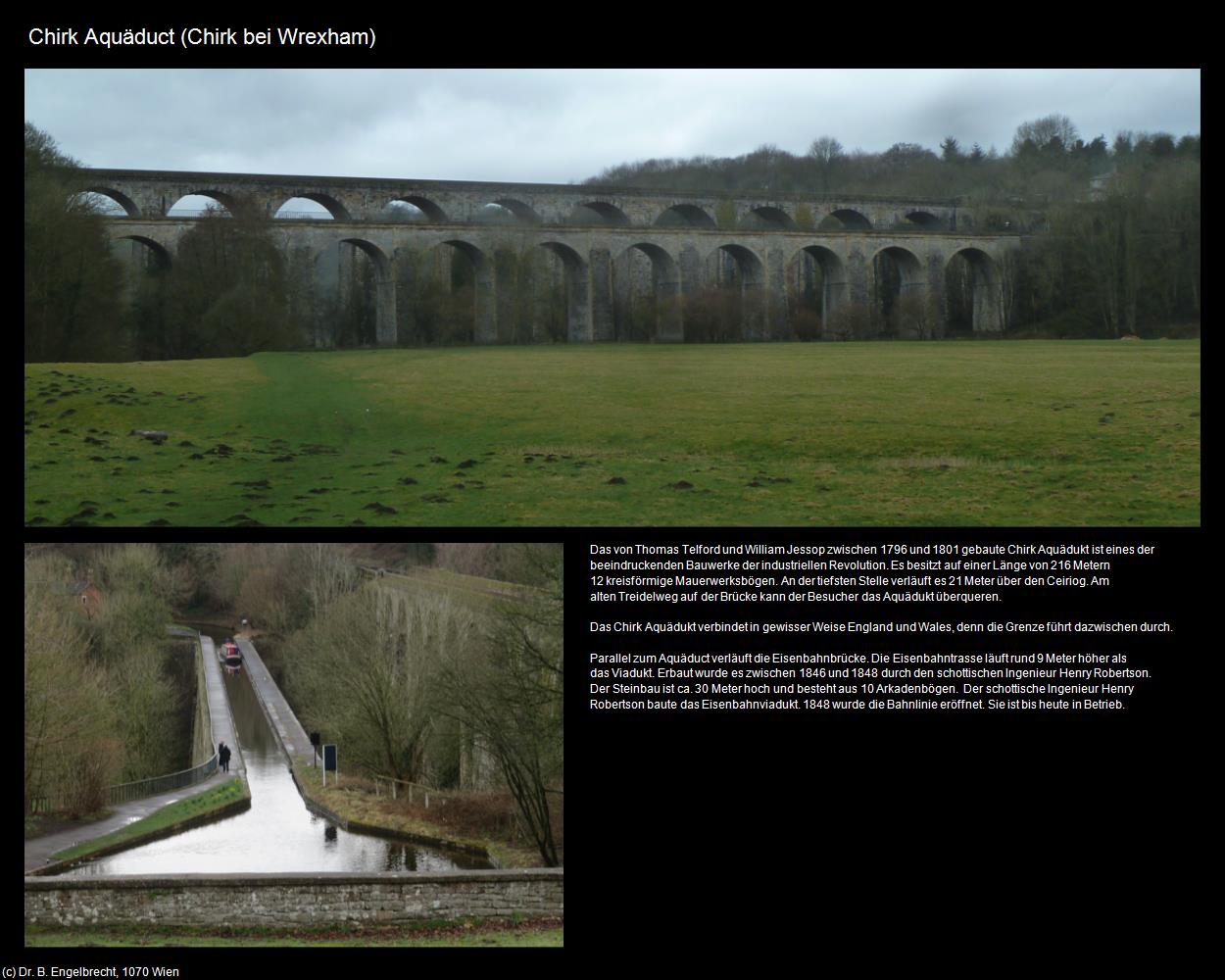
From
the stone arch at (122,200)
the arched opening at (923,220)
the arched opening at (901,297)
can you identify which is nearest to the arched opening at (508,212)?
the stone arch at (122,200)

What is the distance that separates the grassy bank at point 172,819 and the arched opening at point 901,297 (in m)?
34.2

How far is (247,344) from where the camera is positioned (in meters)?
29.0

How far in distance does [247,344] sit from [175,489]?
746 inches

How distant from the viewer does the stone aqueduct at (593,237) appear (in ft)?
133

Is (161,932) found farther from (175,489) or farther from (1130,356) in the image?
(1130,356)

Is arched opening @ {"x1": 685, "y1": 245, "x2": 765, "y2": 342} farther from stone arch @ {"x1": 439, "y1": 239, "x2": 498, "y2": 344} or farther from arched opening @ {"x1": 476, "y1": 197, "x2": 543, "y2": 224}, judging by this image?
arched opening @ {"x1": 476, "y1": 197, "x2": 543, "y2": 224}

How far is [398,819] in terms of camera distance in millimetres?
14305

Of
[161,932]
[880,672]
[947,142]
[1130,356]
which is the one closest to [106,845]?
[161,932]

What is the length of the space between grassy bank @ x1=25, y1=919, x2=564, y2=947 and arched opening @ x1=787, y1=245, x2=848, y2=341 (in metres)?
38.3

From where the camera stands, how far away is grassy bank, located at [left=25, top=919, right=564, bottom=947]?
8.62 m

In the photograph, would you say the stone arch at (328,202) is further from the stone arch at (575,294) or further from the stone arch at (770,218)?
the stone arch at (770,218)

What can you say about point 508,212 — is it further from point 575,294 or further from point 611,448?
point 611,448

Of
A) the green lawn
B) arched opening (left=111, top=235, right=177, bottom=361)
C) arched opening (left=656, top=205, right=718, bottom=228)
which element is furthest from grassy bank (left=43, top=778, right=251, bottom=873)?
arched opening (left=656, top=205, right=718, bottom=228)

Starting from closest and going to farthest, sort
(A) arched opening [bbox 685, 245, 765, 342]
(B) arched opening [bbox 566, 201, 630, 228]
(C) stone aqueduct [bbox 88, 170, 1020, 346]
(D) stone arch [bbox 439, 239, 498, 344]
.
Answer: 1. (D) stone arch [bbox 439, 239, 498, 344]
2. (C) stone aqueduct [bbox 88, 170, 1020, 346]
3. (A) arched opening [bbox 685, 245, 765, 342]
4. (B) arched opening [bbox 566, 201, 630, 228]
